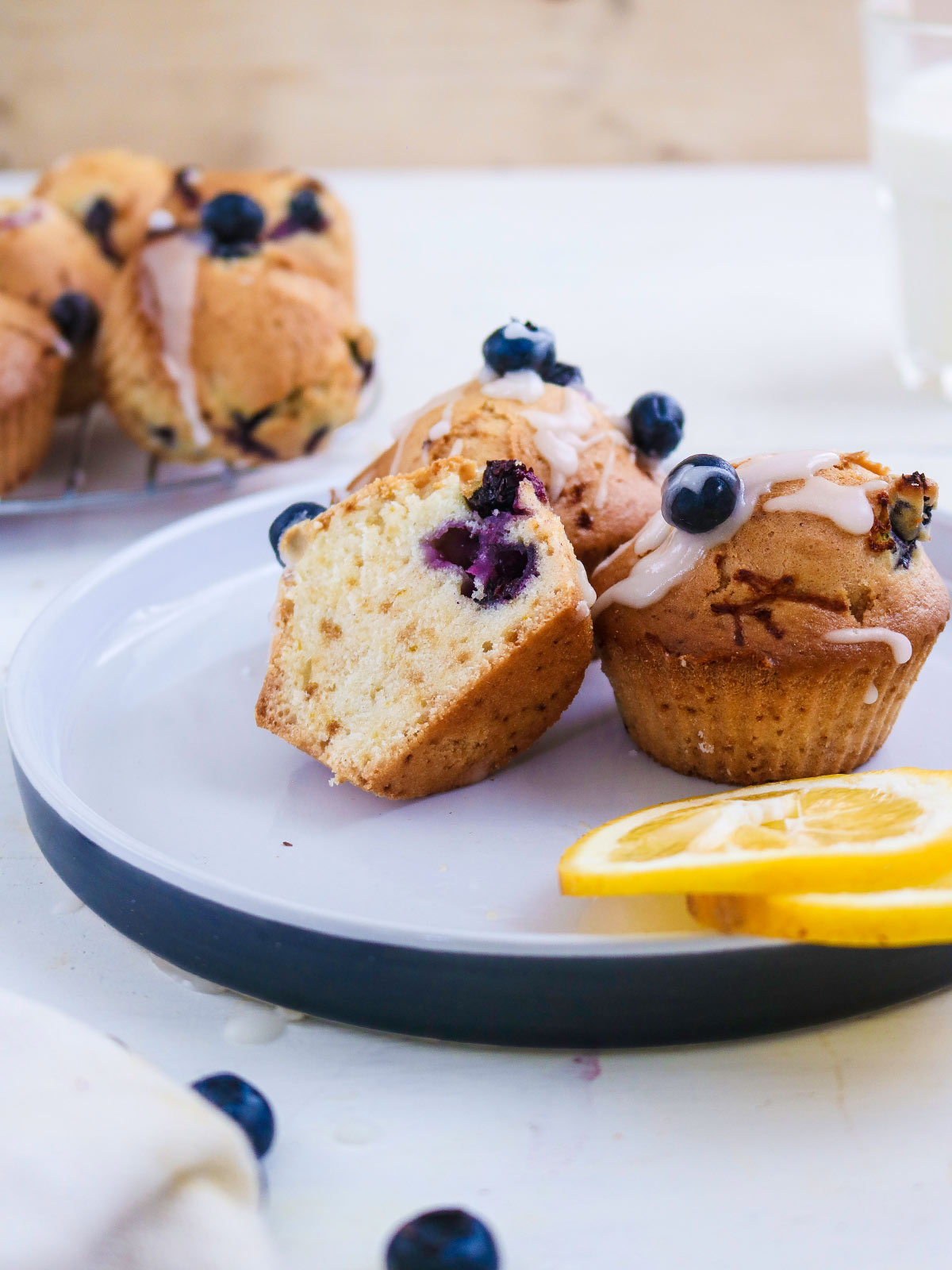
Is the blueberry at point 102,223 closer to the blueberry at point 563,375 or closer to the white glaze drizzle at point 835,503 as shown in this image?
the blueberry at point 563,375

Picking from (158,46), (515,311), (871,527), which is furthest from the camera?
(158,46)

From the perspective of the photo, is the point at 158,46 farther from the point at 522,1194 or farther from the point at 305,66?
the point at 522,1194

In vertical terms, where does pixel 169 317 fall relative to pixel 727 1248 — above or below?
above

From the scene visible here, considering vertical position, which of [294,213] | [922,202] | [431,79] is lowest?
[294,213]

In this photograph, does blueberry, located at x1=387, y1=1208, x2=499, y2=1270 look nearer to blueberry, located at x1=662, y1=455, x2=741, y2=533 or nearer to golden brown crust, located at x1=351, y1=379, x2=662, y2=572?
blueberry, located at x1=662, y1=455, x2=741, y2=533

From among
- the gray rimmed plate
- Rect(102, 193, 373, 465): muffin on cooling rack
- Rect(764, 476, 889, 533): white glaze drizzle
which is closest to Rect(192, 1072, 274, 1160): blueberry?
the gray rimmed plate

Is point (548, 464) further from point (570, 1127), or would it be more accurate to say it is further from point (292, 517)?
point (570, 1127)

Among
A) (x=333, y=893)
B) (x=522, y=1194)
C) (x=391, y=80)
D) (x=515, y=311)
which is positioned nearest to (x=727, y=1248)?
(x=522, y=1194)

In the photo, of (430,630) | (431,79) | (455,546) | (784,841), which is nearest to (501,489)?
(455,546)
